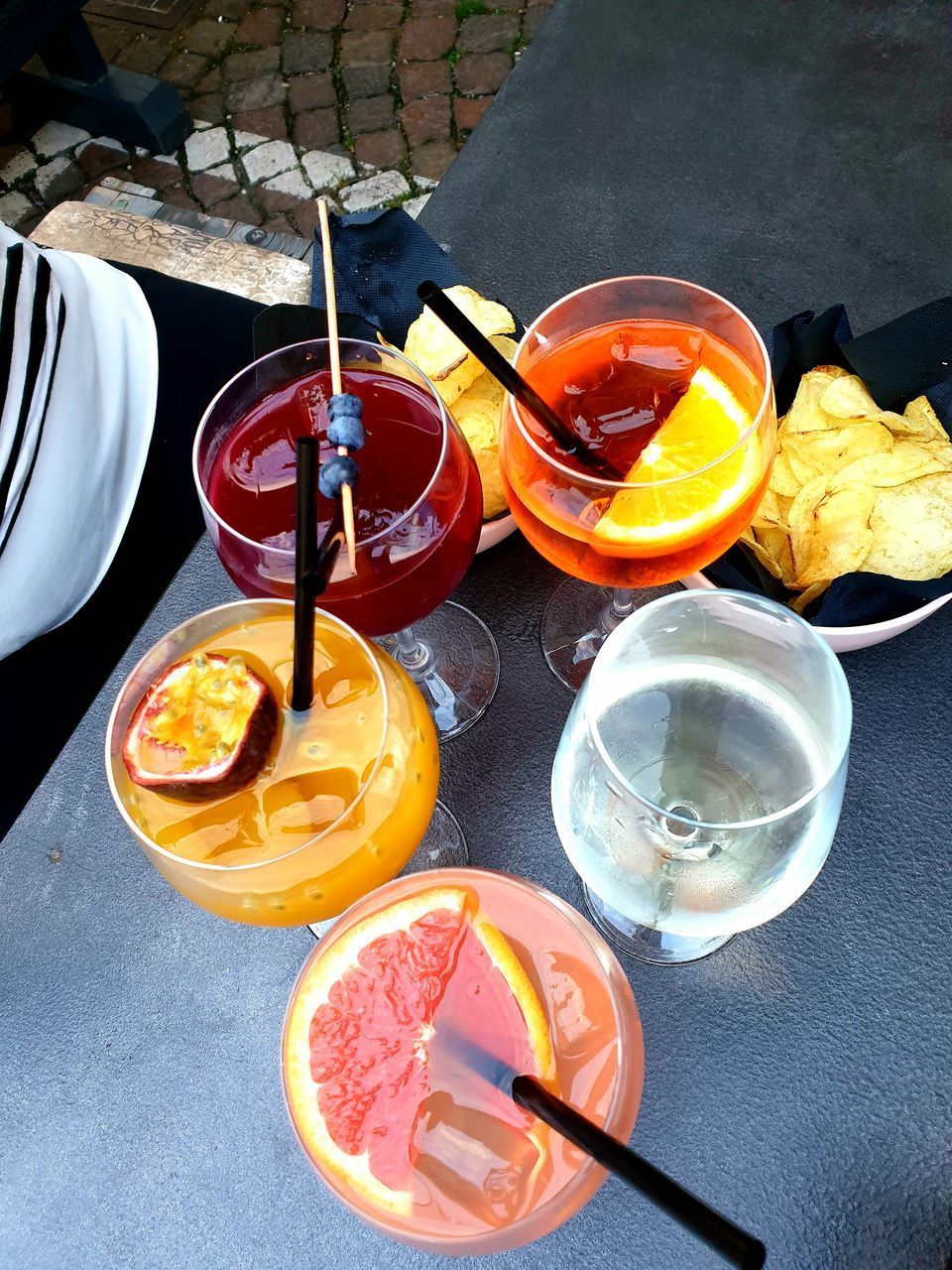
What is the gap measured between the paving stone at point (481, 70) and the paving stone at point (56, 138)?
3.35 ft

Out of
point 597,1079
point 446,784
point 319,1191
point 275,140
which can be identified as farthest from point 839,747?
point 275,140

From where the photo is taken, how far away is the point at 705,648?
714 millimetres

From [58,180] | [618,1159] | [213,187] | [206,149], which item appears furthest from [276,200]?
[618,1159]

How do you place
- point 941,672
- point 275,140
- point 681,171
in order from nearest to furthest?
1. point 941,672
2. point 681,171
3. point 275,140

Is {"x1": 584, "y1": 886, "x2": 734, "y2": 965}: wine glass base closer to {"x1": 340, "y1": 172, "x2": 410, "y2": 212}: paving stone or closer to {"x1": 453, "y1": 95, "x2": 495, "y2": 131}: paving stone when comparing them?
{"x1": 340, "y1": 172, "x2": 410, "y2": 212}: paving stone

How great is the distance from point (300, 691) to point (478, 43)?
2540mm

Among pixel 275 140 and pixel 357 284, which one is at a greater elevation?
pixel 357 284

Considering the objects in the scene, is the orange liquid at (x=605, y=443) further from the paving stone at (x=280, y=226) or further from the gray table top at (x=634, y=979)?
the paving stone at (x=280, y=226)

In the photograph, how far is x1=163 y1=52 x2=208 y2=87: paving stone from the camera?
271 centimetres

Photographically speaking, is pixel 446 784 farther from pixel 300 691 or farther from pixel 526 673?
pixel 300 691

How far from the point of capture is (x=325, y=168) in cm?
254

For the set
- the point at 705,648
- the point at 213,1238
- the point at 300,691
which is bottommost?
the point at 213,1238

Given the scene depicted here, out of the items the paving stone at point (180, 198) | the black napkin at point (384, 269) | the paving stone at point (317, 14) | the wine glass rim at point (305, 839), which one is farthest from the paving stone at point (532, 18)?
the wine glass rim at point (305, 839)

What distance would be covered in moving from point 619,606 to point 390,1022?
0.44 m
